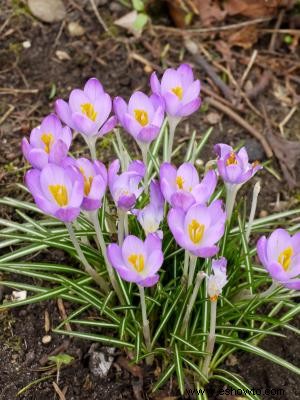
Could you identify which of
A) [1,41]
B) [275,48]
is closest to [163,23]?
[275,48]

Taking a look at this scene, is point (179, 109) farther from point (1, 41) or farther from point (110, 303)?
point (1, 41)

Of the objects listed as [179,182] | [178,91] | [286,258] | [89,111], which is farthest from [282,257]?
[89,111]

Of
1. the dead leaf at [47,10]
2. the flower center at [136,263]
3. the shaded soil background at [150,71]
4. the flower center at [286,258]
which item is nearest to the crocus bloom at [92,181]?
the flower center at [136,263]

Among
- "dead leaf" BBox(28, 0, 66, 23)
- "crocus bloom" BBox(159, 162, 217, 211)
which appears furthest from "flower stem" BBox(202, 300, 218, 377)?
"dead leaf" BBox(28, 0, 66, 23)

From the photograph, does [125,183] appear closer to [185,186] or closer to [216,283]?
[185,186]

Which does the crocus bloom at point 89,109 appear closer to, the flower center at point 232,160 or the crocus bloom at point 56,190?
the crocus bloom at point 56,190

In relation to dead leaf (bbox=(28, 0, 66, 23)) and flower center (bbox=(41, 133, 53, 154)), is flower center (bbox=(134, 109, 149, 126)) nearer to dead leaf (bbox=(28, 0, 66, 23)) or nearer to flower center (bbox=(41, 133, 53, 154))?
flower center (bbox=(41, 133, 53, 154))
